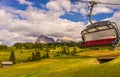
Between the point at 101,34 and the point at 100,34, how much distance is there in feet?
0.32

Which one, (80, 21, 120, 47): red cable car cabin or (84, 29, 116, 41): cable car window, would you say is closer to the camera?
(80, 21, 120, 47): red cable car cabin

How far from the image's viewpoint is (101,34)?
25.8 metres

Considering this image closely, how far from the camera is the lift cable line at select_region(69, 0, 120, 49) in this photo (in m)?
23.4

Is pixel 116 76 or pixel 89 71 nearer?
pixel 116 76

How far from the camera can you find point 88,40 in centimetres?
2775

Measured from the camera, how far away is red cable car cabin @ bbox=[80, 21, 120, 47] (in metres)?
23.6

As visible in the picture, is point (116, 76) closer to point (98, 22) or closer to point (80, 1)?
point (98, 22)

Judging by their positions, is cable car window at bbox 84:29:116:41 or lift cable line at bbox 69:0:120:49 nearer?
lift cable line at bbox 69:0:120:49

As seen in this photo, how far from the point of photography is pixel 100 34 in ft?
84.6

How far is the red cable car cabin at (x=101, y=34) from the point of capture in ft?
77.3

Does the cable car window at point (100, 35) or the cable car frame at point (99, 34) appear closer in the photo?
the cable car frame at point (99, 34)

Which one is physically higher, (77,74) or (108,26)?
(108,26)

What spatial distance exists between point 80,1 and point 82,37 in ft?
29.2

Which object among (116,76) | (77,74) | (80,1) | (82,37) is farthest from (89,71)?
(80,1)
